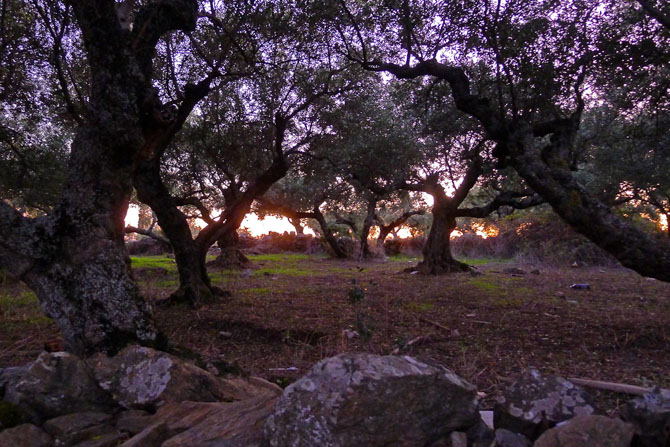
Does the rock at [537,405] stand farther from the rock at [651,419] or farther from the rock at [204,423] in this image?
the rock at [204,423]

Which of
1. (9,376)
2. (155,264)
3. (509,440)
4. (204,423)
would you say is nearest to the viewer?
(509,440)

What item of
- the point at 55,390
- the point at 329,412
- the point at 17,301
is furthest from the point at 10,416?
the point at 17,301

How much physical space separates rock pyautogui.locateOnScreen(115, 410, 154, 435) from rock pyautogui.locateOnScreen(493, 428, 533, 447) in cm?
242

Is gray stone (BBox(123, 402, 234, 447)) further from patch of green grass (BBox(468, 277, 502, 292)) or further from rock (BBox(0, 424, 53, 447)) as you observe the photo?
patch of green grass (BBox(468, 277, 502, 292))

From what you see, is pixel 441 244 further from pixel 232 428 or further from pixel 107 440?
pixel 107 440

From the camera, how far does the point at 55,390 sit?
3.43 meters

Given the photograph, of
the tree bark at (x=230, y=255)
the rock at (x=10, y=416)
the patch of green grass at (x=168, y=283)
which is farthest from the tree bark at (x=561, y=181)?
the tree bark at (x=230, y=255)

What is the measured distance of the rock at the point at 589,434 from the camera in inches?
93.8

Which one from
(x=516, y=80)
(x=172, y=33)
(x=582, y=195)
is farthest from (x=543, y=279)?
(x=172, y=33)

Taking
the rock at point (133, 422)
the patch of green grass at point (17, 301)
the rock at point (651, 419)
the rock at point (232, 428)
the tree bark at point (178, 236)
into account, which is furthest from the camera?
the patch of green grass at point (17, 301)

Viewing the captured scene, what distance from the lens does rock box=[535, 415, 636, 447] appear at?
2.38 metres

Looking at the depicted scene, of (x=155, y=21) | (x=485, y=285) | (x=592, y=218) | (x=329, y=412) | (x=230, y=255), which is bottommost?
(x=485, y=285)

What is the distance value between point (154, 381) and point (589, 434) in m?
3.06

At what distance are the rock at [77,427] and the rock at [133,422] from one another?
0.08m
